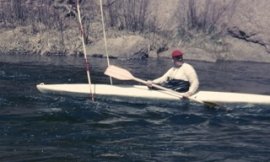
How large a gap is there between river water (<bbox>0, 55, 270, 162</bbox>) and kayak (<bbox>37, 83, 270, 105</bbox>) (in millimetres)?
177

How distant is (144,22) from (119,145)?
667 inches

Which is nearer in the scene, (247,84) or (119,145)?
(119,145)

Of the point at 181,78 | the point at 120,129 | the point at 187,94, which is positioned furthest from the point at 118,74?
the point at 120,129

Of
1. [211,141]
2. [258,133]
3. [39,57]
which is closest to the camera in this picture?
[211,141]

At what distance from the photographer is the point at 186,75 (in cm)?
1210

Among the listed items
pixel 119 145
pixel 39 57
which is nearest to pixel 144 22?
pixel 39 57

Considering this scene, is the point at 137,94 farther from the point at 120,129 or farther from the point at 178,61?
the point at 120,129

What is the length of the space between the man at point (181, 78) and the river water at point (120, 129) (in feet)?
1.52

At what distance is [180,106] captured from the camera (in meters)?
11.9

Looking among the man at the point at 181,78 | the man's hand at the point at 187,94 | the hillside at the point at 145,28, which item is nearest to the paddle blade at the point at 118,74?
the man at the point at 181,78

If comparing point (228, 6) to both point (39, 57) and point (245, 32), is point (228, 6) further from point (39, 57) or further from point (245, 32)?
point (39, 57)

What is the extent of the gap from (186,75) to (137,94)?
3.85 feet

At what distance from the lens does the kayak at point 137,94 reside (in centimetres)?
1210

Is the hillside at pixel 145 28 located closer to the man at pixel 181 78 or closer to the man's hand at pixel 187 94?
the man at pixel 181 78
